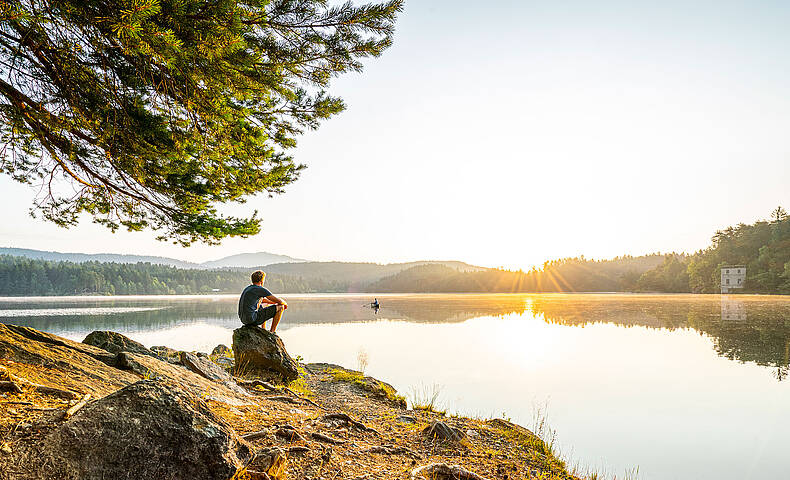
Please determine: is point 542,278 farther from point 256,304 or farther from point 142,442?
point 142,442

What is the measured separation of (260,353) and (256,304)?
3.44 ft

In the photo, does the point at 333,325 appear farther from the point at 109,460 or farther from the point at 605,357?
the point at 109,460

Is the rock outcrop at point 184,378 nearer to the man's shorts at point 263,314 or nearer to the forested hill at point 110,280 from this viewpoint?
the man's shorts at point 263,314

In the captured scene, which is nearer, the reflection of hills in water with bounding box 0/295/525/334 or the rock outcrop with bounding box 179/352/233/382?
the rock outcrop with bounding box 179/352/233/382

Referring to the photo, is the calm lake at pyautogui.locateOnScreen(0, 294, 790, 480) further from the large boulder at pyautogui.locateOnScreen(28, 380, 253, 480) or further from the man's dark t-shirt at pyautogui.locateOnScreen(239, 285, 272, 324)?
the large boulder at pyautogui.locateOnScreen(28, 380, 253, 480)

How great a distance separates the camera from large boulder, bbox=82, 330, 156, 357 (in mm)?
7094

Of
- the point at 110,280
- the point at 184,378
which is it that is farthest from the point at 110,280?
the point at 184,378

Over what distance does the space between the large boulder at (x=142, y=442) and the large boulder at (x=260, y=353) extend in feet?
19.7

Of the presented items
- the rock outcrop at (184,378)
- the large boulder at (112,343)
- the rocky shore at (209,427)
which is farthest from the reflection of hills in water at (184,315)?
the rock outcrop at (184,378)

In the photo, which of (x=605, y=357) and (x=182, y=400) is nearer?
(x=182, y=400)

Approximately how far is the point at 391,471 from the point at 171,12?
511 centimetres

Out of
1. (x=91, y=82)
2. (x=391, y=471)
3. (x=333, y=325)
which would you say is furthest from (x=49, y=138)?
(x=333, y=325)

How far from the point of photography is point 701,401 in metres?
11.0

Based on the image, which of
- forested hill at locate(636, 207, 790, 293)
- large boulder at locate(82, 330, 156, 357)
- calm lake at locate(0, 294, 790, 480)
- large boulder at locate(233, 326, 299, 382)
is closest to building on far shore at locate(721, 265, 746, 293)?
forested hill at locate(636, 207, 790, 293)
